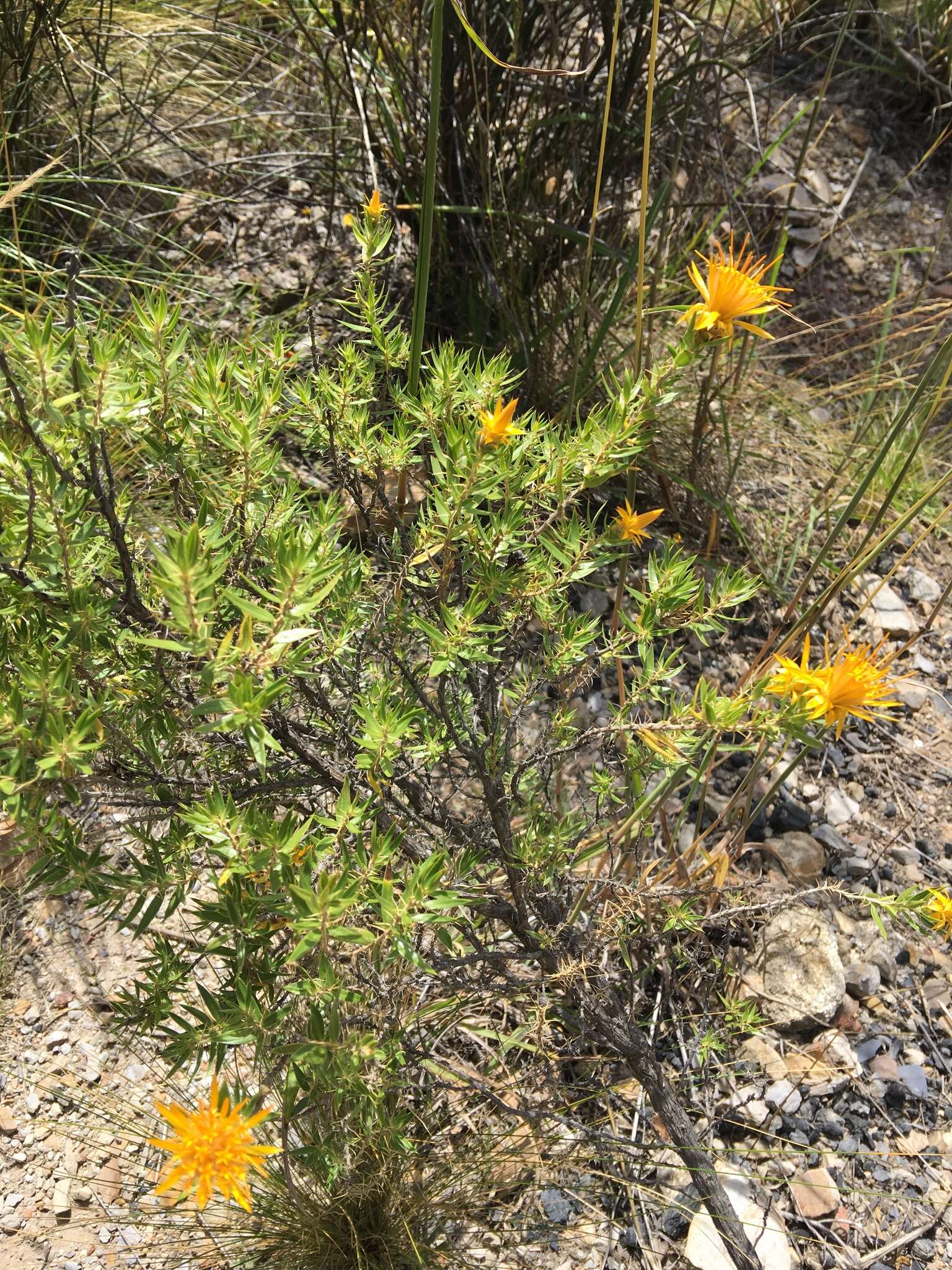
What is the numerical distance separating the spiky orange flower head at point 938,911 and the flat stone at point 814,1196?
613 mm

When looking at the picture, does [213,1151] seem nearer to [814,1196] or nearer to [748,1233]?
[748,1233]

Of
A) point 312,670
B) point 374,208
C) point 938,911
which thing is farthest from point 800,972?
point 374,208

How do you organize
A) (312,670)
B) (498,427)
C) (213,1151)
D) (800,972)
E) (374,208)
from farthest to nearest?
(800,972)
(374,208)
(312,670)
(498,427)
(213,1151)

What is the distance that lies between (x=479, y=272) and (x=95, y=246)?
1.07 m

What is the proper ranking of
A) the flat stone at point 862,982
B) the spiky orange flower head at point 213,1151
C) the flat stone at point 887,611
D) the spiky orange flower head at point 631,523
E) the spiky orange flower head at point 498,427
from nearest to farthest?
the spiky orange flower head at point 213,1151
the spiky orange flower head at point 498,427
the spiky orange flower head at point 631,523
the flat stone at point 862,982
the flat stone at point 887,611

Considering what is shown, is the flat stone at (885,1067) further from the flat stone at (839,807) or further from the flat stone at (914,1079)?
the flat stone at (839,807)

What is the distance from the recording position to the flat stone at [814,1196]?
151 centimetres

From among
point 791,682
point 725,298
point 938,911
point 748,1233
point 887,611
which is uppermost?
point 725,298

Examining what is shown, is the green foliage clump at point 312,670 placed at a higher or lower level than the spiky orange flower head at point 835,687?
lower

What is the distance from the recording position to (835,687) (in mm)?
940

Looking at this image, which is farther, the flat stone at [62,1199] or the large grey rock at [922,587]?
the large grey rock at [922,587]

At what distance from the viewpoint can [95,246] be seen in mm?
2582

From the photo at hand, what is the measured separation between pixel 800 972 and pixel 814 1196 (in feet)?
1.11

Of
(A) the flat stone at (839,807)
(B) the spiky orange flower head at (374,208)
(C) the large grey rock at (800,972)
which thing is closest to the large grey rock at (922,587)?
(A) the flat stone at (839,807)
